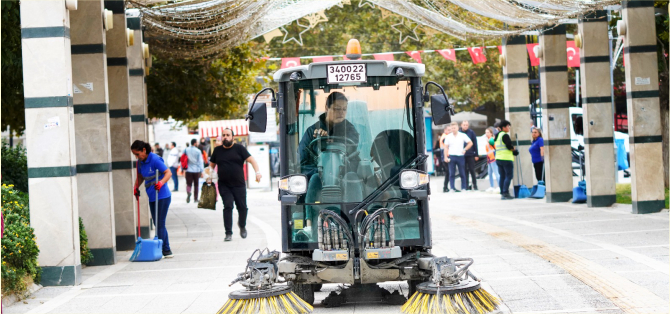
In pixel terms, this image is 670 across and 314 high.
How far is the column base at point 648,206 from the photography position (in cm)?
1592

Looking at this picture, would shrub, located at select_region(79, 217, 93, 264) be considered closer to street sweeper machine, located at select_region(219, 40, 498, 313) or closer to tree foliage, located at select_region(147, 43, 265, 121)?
street sweeper machine, located at select_region(219, 40, 498, 313)

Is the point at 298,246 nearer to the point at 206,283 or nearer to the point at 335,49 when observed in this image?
the point at 206,283

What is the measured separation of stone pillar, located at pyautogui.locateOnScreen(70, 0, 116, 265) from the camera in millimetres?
12992

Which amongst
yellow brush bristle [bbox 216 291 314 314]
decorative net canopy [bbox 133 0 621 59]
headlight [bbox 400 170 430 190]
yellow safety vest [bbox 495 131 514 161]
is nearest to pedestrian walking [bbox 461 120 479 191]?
yellow safety vest [bbox 495 131 514 161]

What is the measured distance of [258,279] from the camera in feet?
24.8

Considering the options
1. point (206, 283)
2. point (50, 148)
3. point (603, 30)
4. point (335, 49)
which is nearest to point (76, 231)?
point (50, 148)

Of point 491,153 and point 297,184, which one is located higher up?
point 491,153

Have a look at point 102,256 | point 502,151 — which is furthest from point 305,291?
point 502,151

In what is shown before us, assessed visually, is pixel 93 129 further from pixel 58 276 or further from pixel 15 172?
pixel 15 172

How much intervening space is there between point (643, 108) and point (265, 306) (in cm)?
1091

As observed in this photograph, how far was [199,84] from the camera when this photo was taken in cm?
2406

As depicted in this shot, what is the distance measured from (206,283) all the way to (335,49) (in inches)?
1150

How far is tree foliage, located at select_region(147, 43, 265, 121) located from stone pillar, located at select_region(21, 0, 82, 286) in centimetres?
1212

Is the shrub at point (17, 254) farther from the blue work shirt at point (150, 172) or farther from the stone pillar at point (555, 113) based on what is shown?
the stone pillar at point (555, 113)
